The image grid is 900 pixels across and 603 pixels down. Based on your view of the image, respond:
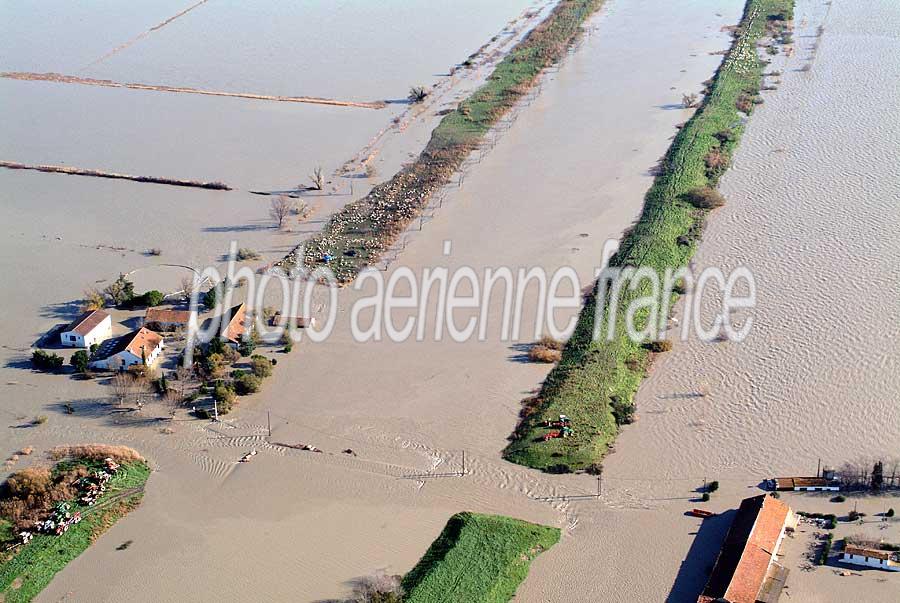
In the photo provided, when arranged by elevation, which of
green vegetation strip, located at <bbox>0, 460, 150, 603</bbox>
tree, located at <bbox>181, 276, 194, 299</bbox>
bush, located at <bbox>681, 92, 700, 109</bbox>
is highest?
bush, located at <bbox>681, 92, 700, 109</bbox>

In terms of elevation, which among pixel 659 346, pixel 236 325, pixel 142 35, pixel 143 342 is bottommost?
pixel 143 342

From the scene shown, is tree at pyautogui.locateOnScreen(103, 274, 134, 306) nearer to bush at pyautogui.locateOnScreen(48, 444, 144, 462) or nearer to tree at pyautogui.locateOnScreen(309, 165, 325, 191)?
bush at pyautogui.locateOnScreen(48, 444, 144, 462)

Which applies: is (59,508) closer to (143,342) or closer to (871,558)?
(143,342)

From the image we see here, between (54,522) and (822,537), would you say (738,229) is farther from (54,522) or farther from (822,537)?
(54,522)

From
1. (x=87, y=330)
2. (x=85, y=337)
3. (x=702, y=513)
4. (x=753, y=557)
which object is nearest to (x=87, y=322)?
(x=87, y=330)

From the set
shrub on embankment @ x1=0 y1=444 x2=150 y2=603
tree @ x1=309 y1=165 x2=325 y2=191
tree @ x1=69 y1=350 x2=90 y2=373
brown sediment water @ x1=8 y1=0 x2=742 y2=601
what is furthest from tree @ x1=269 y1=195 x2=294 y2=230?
shrub on embankment @ x1=0 y1=444 x2=150 y2=603

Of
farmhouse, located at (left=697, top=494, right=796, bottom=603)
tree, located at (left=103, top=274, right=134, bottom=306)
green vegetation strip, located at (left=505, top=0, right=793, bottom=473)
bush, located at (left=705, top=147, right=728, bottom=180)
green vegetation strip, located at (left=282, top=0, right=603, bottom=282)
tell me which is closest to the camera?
farmhouse, located at (left=697, top=494, right=796, bottom=603)
